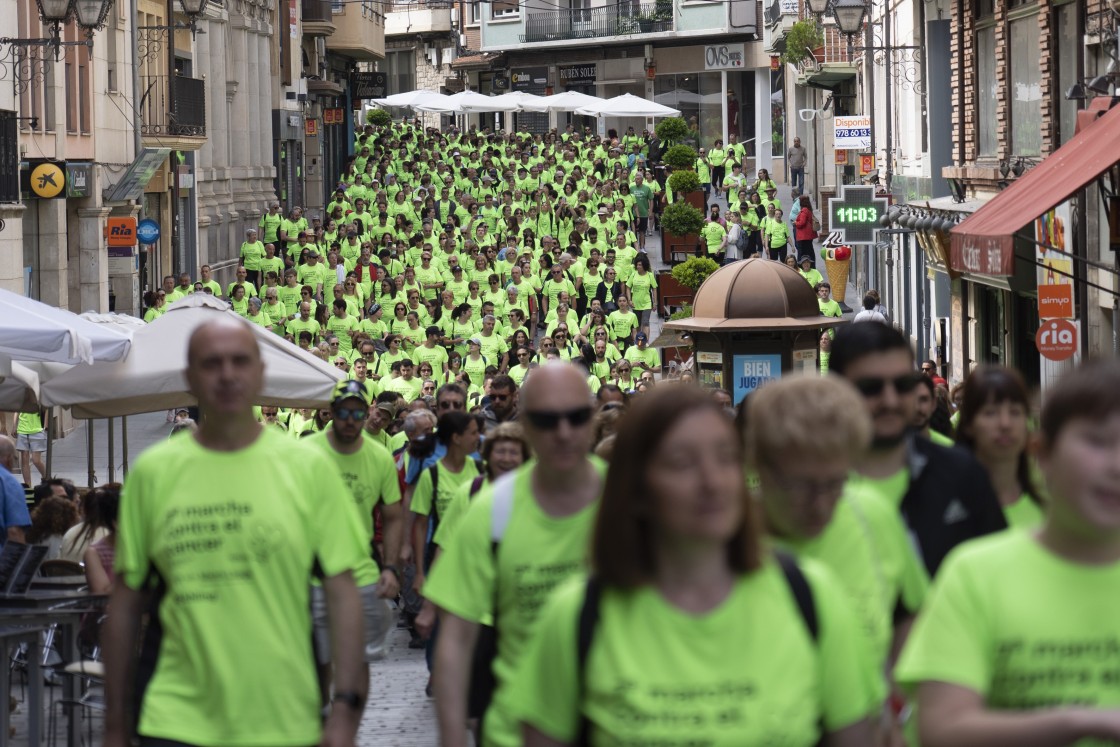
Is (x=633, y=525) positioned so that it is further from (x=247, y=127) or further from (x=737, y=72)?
(x=737, y=72)

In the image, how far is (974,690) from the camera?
131 inches

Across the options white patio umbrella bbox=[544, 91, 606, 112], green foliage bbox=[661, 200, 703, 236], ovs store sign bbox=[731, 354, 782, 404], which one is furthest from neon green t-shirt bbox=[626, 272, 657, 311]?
white patio umbrella bbox=[544, 91, 606, 112]

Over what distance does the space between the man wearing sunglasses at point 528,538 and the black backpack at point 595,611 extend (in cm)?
174

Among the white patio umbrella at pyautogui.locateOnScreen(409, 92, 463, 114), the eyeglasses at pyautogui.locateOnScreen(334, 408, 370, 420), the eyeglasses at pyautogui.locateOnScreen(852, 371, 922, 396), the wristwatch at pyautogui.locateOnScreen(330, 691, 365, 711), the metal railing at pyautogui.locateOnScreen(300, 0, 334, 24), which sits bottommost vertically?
the wristwatch at pyautogui.locateOnScreen(330, 691, 365, 711)

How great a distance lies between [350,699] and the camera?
5.27 metres

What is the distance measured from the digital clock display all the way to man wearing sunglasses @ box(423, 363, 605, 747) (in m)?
24.6

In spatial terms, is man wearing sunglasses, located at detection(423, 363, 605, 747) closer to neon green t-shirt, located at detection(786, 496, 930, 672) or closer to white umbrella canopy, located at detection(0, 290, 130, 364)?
neon green t-shirt, located at detection(786, 496, 930, 672)

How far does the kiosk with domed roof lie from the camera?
1833 cm

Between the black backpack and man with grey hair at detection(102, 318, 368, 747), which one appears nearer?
the black backpack

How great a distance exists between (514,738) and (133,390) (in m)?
8.98

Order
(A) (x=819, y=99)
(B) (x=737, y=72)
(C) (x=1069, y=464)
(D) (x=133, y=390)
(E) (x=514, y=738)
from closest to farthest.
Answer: (C) (x=1069, y=464) < (E) (x=514, y=738) < (D) (x=133, y=390) < (A) (x=819, y=99) < (B) (x=737, y=72)

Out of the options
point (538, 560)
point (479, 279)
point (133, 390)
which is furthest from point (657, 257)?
point (538, 560)

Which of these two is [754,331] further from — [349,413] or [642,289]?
[642,289]

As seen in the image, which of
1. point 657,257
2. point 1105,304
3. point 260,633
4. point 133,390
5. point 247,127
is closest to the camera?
point 260,633
